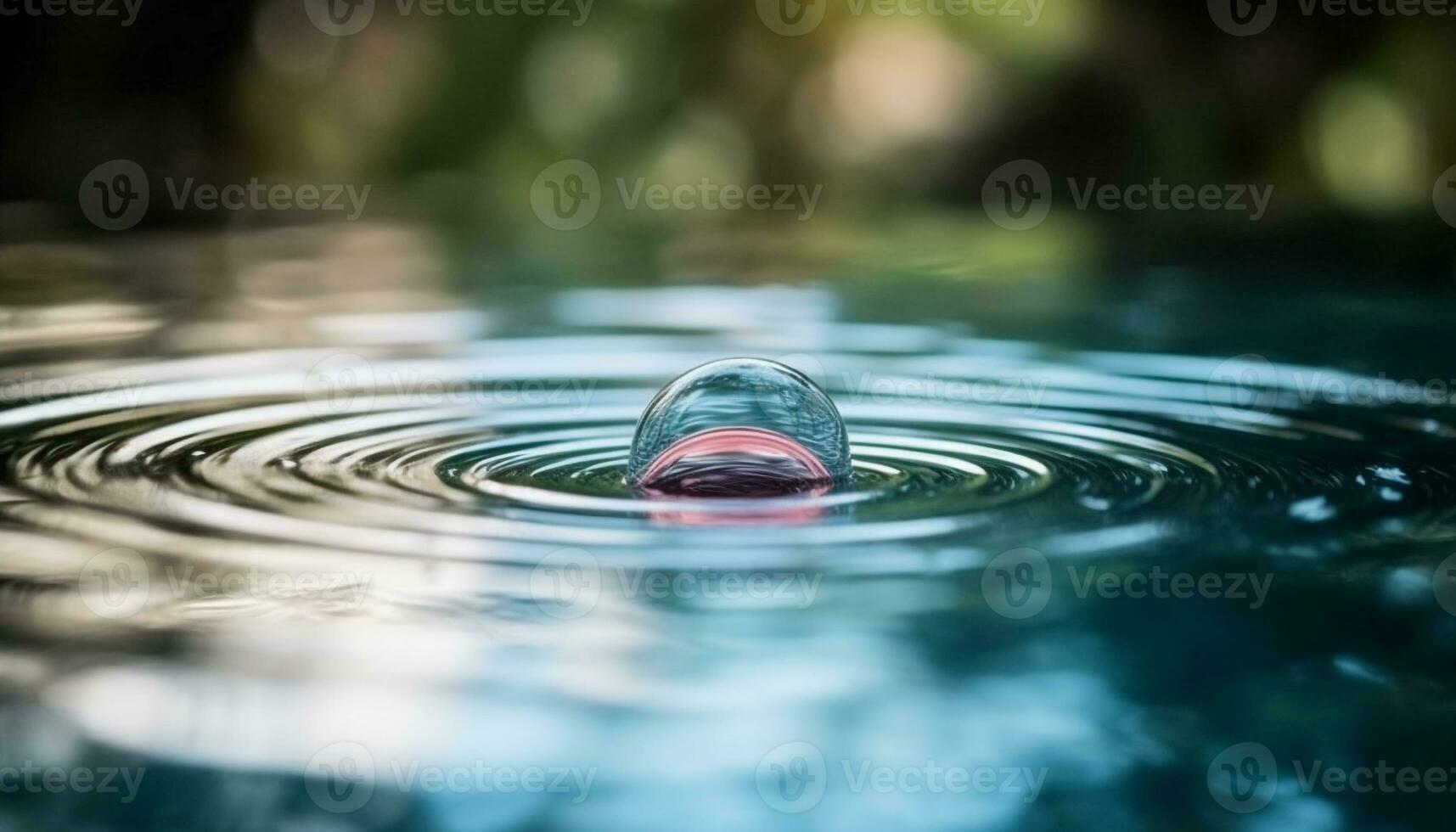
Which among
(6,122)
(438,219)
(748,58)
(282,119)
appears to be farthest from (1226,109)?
(6,122)

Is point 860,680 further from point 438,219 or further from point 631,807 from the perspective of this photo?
point 438,219

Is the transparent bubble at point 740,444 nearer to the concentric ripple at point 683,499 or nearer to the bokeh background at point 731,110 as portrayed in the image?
the concentric ripple at point 683,499

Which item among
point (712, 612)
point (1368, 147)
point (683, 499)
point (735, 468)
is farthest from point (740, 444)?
point (1368, 147)

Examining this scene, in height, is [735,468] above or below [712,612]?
above

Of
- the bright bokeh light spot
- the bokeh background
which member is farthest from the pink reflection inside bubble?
the bright bokeh light spot

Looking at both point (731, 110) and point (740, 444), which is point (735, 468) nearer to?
point (740, 444)

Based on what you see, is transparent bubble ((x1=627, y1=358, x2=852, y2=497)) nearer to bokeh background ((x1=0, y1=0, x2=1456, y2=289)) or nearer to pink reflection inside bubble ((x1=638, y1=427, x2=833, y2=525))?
pink reflection inside bubble ((x1=638, y1=427, x2=833, y2=525))
